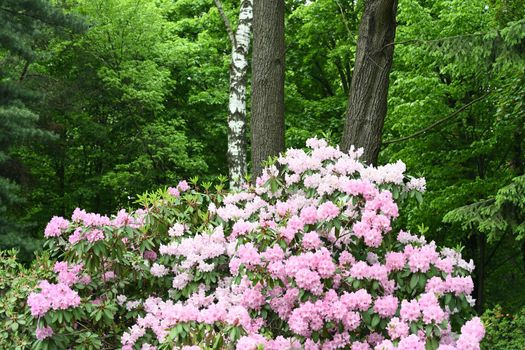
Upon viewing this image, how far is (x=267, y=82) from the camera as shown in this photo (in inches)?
218

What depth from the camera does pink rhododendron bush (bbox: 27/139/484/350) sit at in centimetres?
306

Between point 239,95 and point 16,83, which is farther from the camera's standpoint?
point 16,83

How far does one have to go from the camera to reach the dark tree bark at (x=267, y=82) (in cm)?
548

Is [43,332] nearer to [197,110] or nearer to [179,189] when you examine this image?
[179,189]

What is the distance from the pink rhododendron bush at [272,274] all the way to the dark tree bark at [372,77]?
2.35 ft

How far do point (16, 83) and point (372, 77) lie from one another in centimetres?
884

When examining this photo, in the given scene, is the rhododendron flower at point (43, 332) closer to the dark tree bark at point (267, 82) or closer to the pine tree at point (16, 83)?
the dark tree bark at point (267, 82)

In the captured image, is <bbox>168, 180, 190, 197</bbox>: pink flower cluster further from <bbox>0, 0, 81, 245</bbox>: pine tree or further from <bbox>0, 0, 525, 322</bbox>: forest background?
<bbox>0, 0, 81, 245</bbox>: pine tree

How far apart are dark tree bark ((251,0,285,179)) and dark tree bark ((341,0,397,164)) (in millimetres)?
872

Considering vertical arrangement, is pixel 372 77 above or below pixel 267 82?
below

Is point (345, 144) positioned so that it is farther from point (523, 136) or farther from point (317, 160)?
point (523, 136)

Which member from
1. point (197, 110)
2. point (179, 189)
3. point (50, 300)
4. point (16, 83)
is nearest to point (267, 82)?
point (179, 189)

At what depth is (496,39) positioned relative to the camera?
249 inches

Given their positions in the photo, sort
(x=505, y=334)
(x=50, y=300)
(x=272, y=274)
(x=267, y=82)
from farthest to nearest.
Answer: (x=505, y=334)
(x=267, y=82)
(x=50, y=300)
(x=272, y=274)
